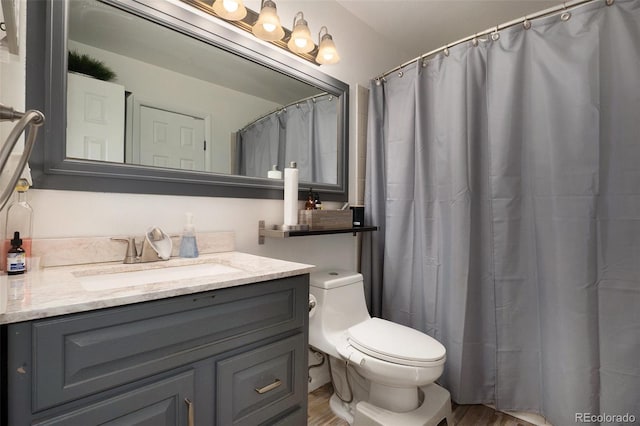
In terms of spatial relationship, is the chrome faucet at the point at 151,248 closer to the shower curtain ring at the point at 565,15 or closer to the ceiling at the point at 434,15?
the ceiling at the point at 434,15

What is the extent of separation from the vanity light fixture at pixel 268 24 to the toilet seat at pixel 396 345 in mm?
1464

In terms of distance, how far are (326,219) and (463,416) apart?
1258 millimetres

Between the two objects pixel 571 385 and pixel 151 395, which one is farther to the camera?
pixel 571 385

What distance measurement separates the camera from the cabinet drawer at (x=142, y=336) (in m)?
0.57

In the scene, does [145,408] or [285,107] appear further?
[285,107]

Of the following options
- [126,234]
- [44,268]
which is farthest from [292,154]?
[44,268]

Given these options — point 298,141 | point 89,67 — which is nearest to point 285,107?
point 298,141

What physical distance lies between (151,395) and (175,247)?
0.60 meters

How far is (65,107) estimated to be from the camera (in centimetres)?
98

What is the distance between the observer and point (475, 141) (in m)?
1.58

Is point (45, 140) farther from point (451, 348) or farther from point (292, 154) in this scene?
point (451, 348)

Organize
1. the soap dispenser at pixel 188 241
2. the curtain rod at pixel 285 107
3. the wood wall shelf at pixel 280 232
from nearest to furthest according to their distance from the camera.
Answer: the soap dispenser at pixel 188 241 → the wood wall shelf at pixel 280 232 → the curtain rod at pixel 285 107

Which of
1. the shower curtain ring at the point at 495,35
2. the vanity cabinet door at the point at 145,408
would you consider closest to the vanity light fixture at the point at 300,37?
the shower curtain ring at the point at 495,35

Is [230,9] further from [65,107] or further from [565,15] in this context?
[565,15]
